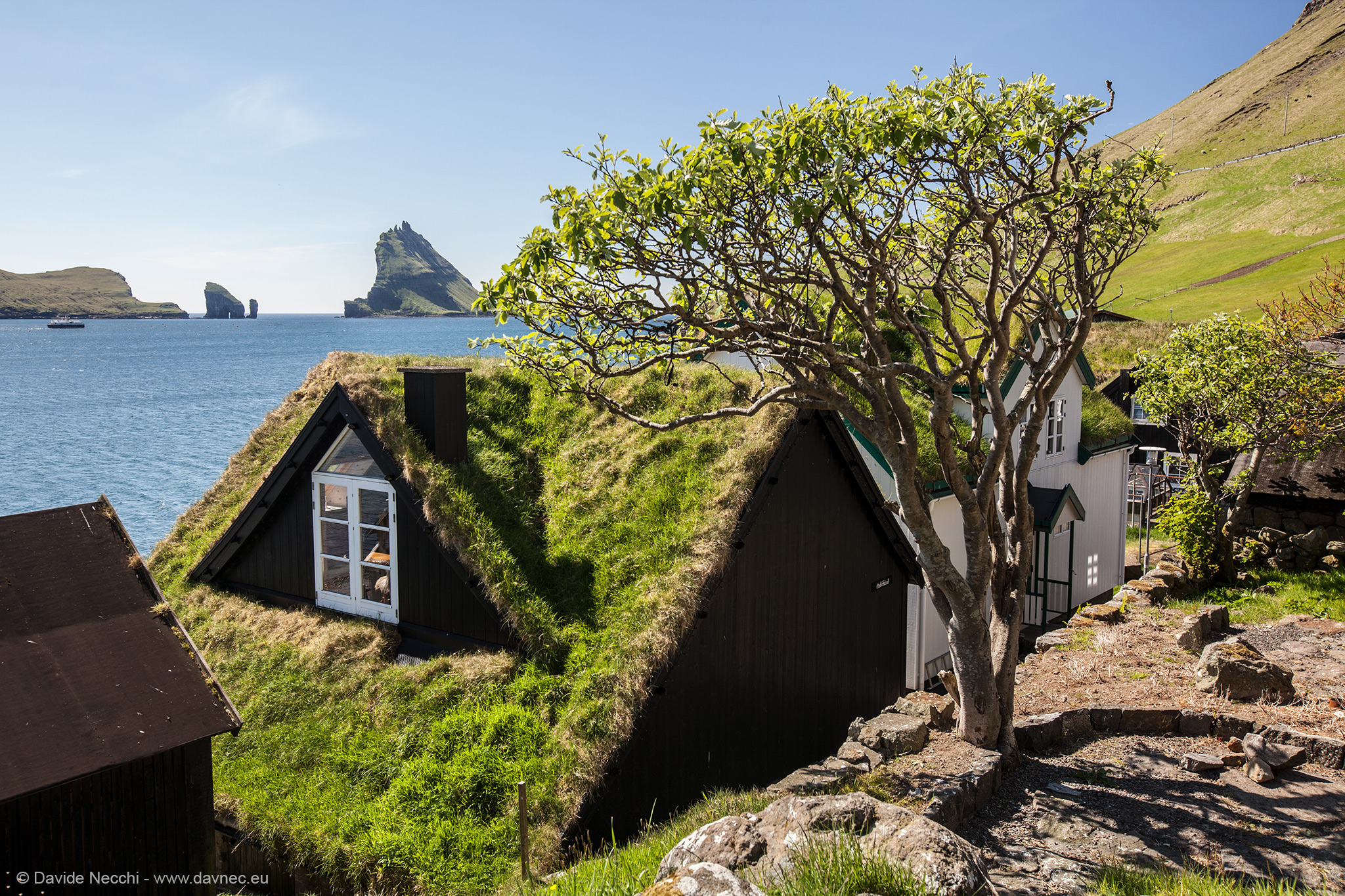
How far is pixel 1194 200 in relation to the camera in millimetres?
121812

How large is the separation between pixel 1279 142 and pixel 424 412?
6427 inches

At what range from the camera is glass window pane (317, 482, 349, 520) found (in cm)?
1285

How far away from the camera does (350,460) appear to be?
41.3 feet

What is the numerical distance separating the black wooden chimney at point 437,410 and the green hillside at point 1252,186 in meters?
44.9

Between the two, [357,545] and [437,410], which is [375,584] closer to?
[357,545]

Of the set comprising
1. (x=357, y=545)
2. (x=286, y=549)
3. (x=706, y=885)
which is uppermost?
(x=357, y=545)

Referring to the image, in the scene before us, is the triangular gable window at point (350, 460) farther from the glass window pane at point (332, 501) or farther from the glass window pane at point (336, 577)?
the glass window pane at point (336, 577)

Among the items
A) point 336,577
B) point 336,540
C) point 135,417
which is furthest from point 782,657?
point 135,417

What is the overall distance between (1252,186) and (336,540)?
142651 millimetres

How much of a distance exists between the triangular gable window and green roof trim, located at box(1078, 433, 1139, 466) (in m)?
18.6

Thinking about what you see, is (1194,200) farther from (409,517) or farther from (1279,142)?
(409,517)

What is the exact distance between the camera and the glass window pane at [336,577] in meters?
13.0

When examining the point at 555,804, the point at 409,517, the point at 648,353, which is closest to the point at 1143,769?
the point at 555,804

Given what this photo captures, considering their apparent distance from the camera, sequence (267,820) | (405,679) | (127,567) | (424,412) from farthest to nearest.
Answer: (424,412) < (405,679) < (267,820) < (127,567)
